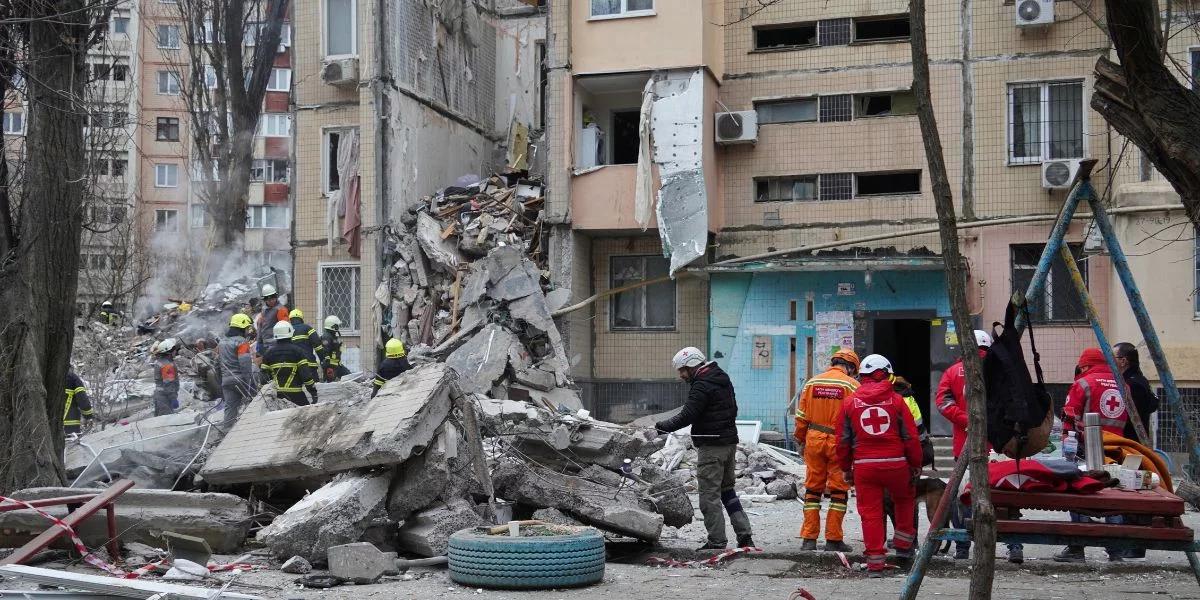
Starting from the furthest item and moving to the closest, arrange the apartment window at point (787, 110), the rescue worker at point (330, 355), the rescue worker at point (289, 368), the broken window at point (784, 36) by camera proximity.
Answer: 1. the broken window at point (784, 36)
2. the apartment window at point (787, 110)
3. the rescue worker at point (330, 355)
4. the rescue worker at point (289, 368)

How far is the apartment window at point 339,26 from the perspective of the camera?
2291cm

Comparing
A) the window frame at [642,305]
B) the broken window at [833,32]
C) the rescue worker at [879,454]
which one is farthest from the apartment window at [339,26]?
the rescue worker at [879,454]

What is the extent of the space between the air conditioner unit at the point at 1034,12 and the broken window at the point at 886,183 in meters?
3.05

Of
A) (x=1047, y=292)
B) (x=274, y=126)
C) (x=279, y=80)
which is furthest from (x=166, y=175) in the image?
(x=1047, y=292)

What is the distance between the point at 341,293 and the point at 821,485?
14.6 metres

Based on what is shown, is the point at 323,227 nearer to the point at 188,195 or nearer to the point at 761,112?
the point at 761,112

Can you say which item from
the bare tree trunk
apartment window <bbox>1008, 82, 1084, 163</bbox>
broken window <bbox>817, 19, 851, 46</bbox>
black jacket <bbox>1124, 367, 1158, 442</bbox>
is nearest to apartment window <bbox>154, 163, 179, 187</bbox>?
broken window <bbox>817, 19, 851, 46</bbox>

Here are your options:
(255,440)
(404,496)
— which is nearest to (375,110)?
(255,440)

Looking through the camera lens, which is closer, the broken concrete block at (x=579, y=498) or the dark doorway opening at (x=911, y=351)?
the broken concrete block at (x=579, y=498)

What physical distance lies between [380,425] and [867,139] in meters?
13.0

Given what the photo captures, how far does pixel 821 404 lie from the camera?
10.3 meters

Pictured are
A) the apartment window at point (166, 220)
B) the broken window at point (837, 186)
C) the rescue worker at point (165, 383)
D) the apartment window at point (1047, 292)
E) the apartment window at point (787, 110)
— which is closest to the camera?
the rescue worker at point (165, 383)

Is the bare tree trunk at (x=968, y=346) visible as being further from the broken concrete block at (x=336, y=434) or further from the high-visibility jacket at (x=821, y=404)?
the broken concrete block at (x=336, y=434)

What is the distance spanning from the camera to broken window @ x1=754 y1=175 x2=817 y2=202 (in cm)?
2102
